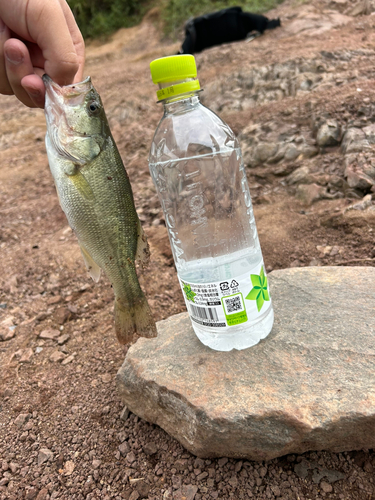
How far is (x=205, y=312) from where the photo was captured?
1.98 m

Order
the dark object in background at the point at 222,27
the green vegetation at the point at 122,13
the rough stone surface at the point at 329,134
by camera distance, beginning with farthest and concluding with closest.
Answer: the green vegetation at the point at 122,13 < the dark object in background at the point at 222,27 < the rough stone surface at the point at 329,134

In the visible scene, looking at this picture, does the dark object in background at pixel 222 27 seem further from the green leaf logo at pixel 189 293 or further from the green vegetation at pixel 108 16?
the green leaf logo at pixel 189 293

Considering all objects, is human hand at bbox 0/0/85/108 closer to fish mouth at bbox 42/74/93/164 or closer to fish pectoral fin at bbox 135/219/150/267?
fish mouth at bbox 42/74/93/164

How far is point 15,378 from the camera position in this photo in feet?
8.63

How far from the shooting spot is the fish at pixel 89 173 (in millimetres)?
1709

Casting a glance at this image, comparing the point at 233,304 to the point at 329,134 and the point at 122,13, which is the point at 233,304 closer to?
the point at 329,134

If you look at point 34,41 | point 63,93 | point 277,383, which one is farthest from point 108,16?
point 277,383

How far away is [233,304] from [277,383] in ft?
1.42

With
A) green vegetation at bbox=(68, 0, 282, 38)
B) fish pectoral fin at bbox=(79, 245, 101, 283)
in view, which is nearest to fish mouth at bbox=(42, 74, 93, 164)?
fish pectoral fin at bbox=(79, 245, 101, 283)

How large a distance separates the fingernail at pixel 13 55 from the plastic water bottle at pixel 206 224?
2.00 ft

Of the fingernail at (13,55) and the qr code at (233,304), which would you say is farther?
the qr code at (233,304)

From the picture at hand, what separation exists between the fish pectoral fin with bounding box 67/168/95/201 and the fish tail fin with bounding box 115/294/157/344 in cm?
55

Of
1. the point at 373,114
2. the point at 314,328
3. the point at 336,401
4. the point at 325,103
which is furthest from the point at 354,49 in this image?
the point at 336,401

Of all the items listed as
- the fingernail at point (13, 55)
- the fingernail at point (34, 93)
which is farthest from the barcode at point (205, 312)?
the fingernail at point (13, 55)
